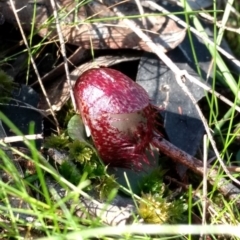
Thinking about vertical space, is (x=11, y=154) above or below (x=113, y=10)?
below

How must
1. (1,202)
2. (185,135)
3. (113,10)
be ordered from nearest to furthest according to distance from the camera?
(1,202)
(185,135)
(113,10)

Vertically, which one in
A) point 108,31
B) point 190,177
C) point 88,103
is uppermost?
point 108,31

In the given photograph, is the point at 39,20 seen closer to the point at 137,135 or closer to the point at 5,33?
the point at 5,33

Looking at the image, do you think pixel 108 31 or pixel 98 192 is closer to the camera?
pixel 98 192

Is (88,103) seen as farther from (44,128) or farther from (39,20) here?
(39,20)

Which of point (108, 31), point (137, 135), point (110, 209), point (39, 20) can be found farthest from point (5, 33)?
point (110, 209)

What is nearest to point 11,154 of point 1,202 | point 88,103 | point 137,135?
point 1,202

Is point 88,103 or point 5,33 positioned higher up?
point 5,33

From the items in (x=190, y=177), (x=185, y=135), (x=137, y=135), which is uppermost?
(x=137, y=135)

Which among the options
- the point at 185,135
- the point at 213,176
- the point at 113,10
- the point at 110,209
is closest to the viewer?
the point at 110,209
